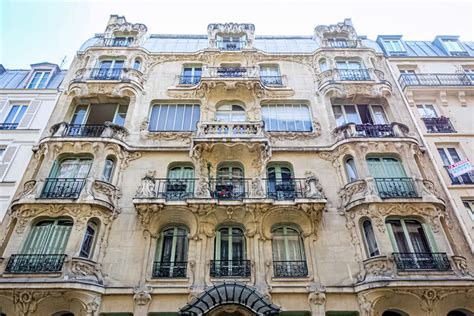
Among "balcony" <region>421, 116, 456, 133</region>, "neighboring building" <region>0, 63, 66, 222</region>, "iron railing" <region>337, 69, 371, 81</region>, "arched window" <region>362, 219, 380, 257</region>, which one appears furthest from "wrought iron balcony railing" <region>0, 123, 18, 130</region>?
"balcony" <region>421, 116, 456, 133</region>

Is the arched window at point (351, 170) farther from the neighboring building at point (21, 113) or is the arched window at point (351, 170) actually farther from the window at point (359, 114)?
the neighboring building at point (21, 113)

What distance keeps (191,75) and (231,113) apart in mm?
4157

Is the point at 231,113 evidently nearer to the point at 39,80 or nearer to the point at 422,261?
the point at 422,261

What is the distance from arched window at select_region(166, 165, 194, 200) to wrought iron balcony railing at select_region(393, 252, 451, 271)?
8.71 meters

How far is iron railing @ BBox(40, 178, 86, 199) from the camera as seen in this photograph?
1270cm

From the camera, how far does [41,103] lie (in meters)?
16.9

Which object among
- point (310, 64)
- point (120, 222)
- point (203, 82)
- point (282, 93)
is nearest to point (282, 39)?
point (310, 64)

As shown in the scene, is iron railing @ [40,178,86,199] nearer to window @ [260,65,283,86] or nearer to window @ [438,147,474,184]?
window @ [260,65,283,86]

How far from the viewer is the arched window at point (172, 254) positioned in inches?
464

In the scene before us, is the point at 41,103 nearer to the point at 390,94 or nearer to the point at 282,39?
the point at 282,39

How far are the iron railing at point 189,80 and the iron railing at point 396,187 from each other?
11429 millimetres

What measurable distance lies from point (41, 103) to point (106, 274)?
10.9m

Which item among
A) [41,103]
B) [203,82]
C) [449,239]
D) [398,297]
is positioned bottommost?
[398,297]

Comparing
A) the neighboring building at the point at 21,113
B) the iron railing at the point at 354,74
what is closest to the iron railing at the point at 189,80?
the neighboring building at the point at 21,113
